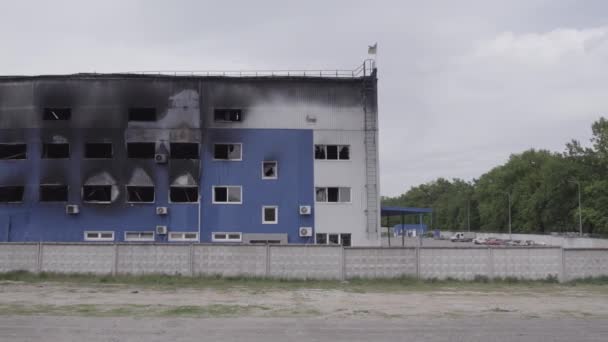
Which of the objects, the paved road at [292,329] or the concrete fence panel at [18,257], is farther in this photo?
the concrete fence panel at [18,257]

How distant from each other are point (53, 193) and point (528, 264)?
2579 cm

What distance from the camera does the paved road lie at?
37.3 ft

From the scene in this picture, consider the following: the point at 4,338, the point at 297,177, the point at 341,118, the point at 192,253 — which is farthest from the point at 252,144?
the point at 4,338

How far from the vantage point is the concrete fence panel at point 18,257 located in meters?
24.1

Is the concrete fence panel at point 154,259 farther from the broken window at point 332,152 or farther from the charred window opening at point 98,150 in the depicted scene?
the broken window at point 332,152

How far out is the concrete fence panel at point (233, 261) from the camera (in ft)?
77.7

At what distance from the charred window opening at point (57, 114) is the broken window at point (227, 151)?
29.1ft

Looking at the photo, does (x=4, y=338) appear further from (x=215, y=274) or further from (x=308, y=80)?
(x=308, y=80)

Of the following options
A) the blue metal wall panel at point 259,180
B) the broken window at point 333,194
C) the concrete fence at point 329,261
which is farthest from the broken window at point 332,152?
the concrete fence at point 329,261

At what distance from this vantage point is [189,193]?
3344cm

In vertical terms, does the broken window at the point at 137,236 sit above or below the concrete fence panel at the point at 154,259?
above

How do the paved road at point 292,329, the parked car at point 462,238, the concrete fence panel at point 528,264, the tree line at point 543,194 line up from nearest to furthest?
the paved road at point 292,329, the concrete fence panel at point 528,264, the tree line at point 543,194, the parked car at point 462,238

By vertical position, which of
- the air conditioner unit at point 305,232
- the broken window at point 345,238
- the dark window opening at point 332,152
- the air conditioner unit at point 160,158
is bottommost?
the broken window at point 345,238

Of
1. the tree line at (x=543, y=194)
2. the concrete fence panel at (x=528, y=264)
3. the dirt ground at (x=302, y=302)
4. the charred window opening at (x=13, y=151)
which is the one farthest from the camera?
the tree line at (x=543, y=194)
